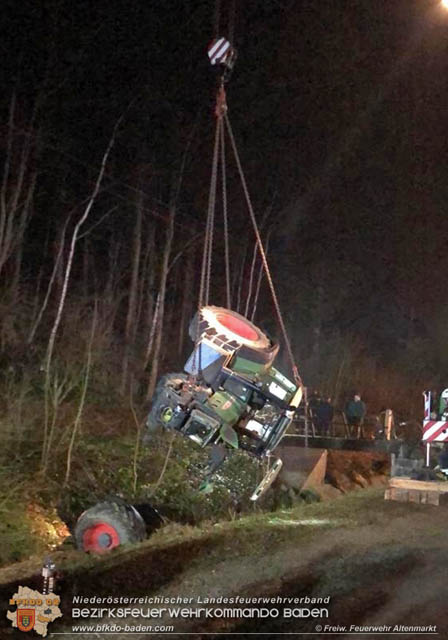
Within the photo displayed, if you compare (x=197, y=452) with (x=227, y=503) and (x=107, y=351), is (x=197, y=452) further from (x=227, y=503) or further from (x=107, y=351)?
(x=107, y=351)

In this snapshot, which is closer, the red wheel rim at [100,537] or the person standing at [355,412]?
the red wheel rim at [100,537]

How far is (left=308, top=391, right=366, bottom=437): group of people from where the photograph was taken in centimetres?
Answer: 2245

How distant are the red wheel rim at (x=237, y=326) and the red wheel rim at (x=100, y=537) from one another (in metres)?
2.96

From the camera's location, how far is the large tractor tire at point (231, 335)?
31.6 feet

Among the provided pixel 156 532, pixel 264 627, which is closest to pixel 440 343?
Answer: pixel 156 532

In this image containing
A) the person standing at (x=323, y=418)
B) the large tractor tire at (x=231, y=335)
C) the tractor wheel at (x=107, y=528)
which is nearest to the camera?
the tractor wheel at (x=107, y=528)

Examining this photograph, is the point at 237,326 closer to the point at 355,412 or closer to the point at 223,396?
the point at 223,396

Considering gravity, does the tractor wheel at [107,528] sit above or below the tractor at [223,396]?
below

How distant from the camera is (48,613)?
20.3 ft

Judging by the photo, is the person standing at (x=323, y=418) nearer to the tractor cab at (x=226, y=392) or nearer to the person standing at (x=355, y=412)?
the person standing at (x=355, y=412)

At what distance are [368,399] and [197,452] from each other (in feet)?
72.2

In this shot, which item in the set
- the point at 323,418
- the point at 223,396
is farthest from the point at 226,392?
the point at 323,418

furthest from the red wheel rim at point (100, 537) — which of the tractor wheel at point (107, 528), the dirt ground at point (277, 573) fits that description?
the dirt ground at point (277, 573)

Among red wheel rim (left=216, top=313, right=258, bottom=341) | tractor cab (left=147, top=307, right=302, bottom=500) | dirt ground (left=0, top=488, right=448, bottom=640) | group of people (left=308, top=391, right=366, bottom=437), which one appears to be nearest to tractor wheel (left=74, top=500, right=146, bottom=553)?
dirt ground (left=0, top=488, right=448, bottom=640)
